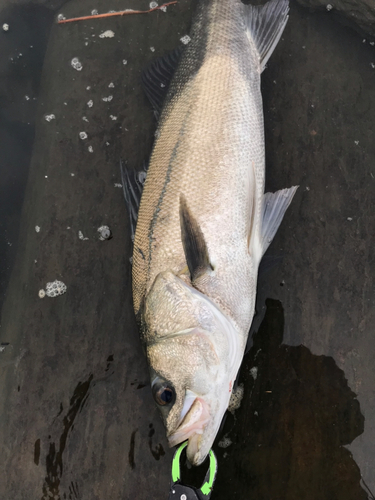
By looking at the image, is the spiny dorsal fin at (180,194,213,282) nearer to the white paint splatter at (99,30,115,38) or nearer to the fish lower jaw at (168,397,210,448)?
the fish lower jaw at (168,397,210,448)

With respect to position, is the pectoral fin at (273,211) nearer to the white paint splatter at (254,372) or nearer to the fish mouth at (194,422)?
the white paint splatter at (254,372)

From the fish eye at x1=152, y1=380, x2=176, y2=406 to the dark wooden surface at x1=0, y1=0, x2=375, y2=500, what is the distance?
710 millimetres

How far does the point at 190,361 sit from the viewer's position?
1704 millimetres

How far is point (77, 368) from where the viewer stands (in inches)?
96.5

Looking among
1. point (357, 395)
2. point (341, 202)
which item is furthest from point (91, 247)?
point (357, 395)

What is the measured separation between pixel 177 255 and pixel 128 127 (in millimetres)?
1356

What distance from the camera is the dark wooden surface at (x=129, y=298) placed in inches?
89.6

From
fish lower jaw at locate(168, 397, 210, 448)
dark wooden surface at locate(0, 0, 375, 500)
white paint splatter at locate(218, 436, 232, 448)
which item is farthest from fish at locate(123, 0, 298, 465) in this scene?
white paint splatter at locate(218, 436, 232, 448)

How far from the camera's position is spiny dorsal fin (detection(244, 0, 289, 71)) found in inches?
92.1

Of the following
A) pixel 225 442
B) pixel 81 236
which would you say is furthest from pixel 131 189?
pixel 225 442

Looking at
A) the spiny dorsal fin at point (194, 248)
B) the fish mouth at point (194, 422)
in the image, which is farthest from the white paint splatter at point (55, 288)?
the fish mouth at point (194, 422)

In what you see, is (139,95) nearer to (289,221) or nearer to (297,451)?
(289,221)

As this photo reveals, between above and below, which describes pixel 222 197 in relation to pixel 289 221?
above

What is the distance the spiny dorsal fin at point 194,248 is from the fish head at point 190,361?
0.35ft
